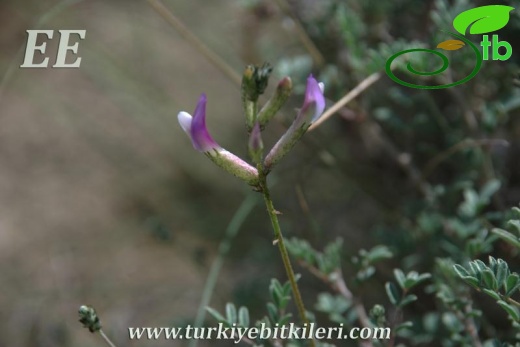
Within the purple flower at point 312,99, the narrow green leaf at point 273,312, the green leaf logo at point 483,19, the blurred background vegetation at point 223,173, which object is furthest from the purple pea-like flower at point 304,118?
the green leaf logo at point 483,19

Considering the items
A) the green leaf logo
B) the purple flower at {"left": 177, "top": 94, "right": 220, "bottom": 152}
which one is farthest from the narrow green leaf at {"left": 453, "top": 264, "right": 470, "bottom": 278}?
the green leaf logo

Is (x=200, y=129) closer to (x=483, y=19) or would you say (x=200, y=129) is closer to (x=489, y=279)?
(x=489, y=279)

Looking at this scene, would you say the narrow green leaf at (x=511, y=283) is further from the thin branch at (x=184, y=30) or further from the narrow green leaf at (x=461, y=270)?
the thin branch at (x=184, y=30)

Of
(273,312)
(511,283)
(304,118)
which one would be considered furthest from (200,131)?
(511,283)

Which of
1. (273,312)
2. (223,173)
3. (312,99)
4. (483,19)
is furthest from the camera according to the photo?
(223,173)

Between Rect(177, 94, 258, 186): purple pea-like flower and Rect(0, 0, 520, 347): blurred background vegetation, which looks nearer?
Rect(177, 94, 258, 186): purple pea-like flower

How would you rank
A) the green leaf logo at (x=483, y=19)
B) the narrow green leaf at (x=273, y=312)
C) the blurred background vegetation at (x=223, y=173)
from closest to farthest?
1. the narrow green leaf at (x=273, y=312)
2. the green leaf logo at (x=483, y=19)
3. the blurred background vegetation at (x=223, y=173)

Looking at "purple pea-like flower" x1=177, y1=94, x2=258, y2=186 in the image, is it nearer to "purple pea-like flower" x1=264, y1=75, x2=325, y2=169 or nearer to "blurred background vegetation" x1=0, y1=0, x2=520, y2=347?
"purple pea-like flower" x1=264, y1=75, x2=325, y2=169
